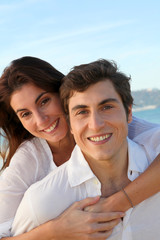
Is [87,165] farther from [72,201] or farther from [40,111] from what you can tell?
[40,111]

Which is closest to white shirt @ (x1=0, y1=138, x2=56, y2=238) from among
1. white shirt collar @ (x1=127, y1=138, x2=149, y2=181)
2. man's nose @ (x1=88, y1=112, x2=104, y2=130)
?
white shirt collar @ (x1=127, y1=138, x2=149, y2=181)

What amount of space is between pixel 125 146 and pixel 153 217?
0.59 meters

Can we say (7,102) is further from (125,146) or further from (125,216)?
(125,216)

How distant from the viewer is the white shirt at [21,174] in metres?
3.19

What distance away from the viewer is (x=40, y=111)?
3439 mm

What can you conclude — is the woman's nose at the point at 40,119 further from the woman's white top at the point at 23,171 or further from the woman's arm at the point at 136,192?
the woman's arm at the point at 136,192

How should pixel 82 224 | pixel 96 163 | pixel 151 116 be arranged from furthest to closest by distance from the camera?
pixel 151 116
pixel 96 163
pixel 82 224

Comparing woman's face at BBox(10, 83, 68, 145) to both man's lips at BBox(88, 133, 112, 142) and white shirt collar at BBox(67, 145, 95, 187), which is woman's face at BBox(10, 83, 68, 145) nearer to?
white shirt collar at BBox(67, 145, 95, 187)

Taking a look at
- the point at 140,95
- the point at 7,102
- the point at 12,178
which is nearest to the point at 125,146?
the point at 12,178

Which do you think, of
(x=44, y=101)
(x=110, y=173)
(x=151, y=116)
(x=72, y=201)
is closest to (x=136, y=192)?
(x=110, y=173)

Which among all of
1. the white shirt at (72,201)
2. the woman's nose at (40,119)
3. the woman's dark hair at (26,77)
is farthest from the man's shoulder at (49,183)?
the woman's dark hair at (26,77)

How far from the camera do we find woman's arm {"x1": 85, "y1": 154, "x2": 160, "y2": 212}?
2.72 meters

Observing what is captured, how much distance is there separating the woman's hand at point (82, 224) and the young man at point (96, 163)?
0.05 m

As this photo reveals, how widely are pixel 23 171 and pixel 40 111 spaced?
0.58 meters
